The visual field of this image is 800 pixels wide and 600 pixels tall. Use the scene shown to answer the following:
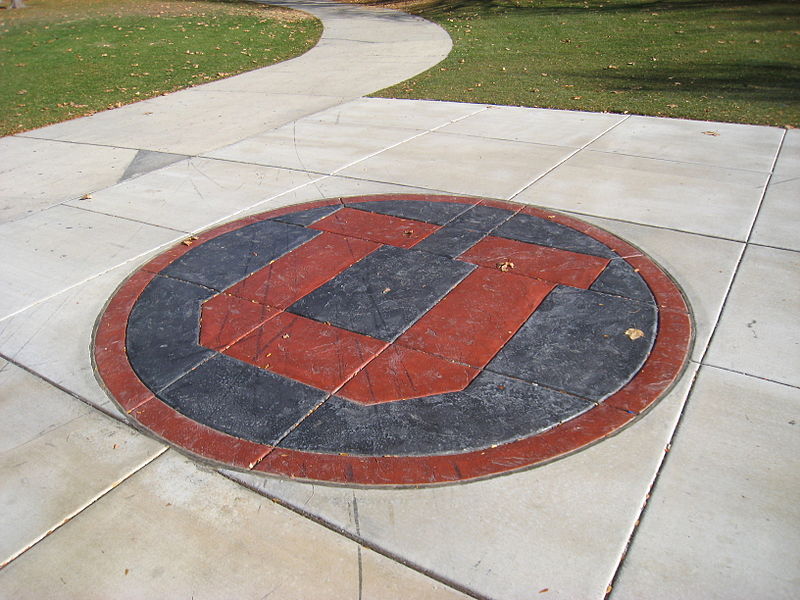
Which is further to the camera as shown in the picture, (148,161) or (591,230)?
(148,161)

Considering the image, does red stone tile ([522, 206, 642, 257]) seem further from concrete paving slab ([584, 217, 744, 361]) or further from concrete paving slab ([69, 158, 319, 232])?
concrete paving slab ([69, 158, 319, 232])

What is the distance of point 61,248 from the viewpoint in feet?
17.0

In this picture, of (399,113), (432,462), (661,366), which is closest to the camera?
(432,462)

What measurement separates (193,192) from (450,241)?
2.65 m

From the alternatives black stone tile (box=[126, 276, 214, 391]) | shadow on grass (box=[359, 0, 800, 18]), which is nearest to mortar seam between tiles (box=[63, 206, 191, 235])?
black stone tile (box=[126, 276, 214, 391])

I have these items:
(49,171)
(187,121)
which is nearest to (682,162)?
(187,121)

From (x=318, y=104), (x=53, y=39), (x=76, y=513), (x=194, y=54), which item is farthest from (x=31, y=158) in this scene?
(x=53, y=39)

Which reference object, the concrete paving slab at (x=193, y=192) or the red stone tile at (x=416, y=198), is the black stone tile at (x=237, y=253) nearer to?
the concrete paving slab at (x=193, y=192)

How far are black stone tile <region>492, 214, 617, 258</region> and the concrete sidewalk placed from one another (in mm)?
313

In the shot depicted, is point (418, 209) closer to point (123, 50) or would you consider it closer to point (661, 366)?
point (661, 366)

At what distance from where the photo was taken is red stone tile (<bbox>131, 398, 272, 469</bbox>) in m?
3.01

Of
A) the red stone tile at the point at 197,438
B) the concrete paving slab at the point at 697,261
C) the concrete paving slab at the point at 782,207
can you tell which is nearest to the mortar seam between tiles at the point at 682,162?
the concrete paving slab at the point at 782,207

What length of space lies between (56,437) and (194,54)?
11.9 metres

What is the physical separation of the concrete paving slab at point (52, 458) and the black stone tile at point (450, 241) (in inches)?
94.3
